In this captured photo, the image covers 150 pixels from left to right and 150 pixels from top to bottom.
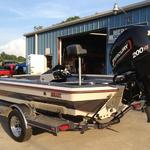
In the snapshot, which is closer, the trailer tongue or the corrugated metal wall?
the trailer tongue

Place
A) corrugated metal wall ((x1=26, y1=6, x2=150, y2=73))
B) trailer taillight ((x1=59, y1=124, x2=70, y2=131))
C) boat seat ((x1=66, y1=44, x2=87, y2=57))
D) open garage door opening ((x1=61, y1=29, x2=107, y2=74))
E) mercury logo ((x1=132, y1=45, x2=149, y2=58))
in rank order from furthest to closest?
1. open garage door opening ((x1=61, y1=29, x2=107, y2=74))
2. corrugated metal wall ((x1=26, y1=6, x2=150, y2=73))
3. boat seat ((x1=66, y1=44, x2=87, y2=57))
4. trailer taillight ((x1=59, y1=124, x2=70, y2=131))
5. mercury logo ((x1=132, y1=45, x2=149, y2=58))

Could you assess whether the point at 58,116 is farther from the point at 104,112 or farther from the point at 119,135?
the point at 119,135

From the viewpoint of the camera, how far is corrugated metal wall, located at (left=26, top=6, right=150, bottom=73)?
58.7ft

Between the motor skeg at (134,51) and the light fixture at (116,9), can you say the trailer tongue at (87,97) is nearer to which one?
the motor skeg at (134,51)

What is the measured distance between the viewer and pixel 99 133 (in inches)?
300

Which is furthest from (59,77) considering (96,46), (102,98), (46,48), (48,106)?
(96,46)

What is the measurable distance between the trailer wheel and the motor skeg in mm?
1976

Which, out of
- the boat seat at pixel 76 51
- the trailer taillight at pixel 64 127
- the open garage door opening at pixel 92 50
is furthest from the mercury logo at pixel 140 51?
the open garage door opening at pixel 92 50

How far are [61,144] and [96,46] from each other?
23.2m

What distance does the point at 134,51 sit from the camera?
19.8ft

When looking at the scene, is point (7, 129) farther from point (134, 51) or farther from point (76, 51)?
point (134, 51)

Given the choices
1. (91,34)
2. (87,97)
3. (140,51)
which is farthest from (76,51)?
(91,34)

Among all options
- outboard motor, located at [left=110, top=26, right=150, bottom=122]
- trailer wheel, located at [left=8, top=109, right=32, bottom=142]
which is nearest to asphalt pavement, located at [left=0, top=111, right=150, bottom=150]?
trailer wheel, located at [left=8, top=109, right=32, bottom=142]

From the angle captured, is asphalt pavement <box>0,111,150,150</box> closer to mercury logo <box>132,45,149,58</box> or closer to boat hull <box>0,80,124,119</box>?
boat hull <box>0,80,124,119</box>
